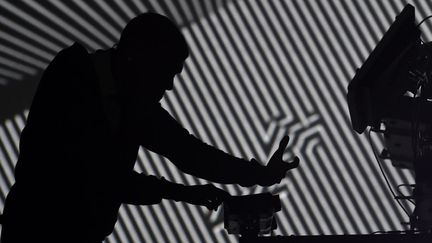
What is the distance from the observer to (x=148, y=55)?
1.55 m

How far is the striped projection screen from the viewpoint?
3.57 metres

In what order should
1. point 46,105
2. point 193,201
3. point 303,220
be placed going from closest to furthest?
1. point 46,105
2. point 193,201
3. point 303,220

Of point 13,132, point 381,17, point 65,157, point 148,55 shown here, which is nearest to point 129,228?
point 13,132

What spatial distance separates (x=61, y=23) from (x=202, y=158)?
2125 millimetres

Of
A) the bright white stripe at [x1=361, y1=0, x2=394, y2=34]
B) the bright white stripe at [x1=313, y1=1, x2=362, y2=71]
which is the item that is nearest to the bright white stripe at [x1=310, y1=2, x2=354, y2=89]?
the bright white stripe at [x1=313, y1=1, x2=362, y2=71]

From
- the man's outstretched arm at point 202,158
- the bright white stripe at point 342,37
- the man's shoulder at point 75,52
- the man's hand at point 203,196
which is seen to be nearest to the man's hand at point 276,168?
the man's outstretched arm at point 202,158

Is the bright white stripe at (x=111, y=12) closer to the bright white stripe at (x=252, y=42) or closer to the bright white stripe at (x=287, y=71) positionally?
the bright white stripe at (x=252, y=42)

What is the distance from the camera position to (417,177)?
6.88 feet

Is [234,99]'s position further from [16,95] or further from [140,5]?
[16,95]

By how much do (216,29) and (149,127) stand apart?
83.9 inches

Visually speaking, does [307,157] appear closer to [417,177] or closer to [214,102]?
[214,102]

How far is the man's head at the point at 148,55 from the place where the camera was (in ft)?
5.08

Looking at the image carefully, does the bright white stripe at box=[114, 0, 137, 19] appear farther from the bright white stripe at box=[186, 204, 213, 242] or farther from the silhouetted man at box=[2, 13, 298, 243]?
the silhouetted man at box=[2, 13, 298, 243]

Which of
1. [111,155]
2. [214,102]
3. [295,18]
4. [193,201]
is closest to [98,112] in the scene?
[111,155]
